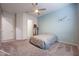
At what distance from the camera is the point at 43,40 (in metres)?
1.56

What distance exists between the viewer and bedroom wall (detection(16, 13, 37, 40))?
165 centimetres

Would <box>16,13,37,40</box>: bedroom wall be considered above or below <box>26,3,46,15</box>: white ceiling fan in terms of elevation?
below

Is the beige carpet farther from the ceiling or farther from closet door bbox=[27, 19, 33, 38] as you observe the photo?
the ceiling

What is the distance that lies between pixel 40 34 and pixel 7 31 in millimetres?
515

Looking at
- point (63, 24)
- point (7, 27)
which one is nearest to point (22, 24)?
point (7, 27)

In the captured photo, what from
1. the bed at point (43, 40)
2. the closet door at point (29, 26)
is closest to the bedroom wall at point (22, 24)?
the closet door at point (29, 26)

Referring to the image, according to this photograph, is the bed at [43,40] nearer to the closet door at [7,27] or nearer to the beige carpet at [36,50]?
the beige carpet at [36,50]

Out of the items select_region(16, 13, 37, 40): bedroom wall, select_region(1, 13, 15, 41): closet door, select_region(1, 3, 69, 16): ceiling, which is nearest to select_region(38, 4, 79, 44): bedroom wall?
select_region(1, 3, 69, 16): ceiling

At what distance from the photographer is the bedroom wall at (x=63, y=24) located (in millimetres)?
1588

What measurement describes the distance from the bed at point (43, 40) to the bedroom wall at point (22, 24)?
0.14 meters

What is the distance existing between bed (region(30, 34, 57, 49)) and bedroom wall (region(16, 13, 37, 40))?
0.14 meters

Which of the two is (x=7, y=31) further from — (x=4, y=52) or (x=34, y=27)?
(x=34, y=27)

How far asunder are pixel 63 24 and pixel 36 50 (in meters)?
0.57

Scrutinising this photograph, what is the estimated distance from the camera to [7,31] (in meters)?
1.63
